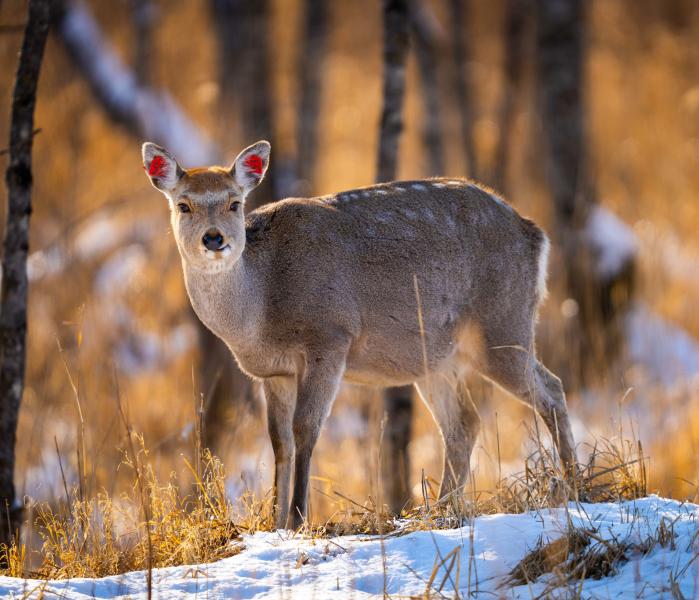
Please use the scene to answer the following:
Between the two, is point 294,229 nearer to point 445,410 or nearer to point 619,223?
point 445,410

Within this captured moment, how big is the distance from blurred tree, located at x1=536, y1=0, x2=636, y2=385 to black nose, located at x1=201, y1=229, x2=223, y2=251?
691 cm

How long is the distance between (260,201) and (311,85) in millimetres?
5534

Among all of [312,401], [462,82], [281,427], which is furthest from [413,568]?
[462,82]

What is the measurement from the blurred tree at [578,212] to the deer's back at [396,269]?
5220 millimetres

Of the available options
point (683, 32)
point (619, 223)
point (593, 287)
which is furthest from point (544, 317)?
point (683, 32)

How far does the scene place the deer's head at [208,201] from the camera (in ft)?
20.9

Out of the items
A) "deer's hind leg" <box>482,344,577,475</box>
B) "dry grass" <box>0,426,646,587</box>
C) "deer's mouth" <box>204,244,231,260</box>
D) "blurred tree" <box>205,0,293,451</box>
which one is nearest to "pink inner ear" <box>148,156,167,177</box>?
"deer's mouth" <box>204,244,231,260</box>

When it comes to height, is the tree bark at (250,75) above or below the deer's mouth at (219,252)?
above

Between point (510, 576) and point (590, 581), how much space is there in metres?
0.33

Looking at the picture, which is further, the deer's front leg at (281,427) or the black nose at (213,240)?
the deer's front leg at (281,427)

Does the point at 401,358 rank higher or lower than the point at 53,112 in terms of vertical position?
lower

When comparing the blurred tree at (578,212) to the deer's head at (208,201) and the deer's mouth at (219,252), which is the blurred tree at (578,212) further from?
the deer's mouth at (219,252)

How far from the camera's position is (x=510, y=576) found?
4.48 m

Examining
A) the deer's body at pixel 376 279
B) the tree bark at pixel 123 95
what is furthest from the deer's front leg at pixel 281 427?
the tree bark at pixel 123 95
